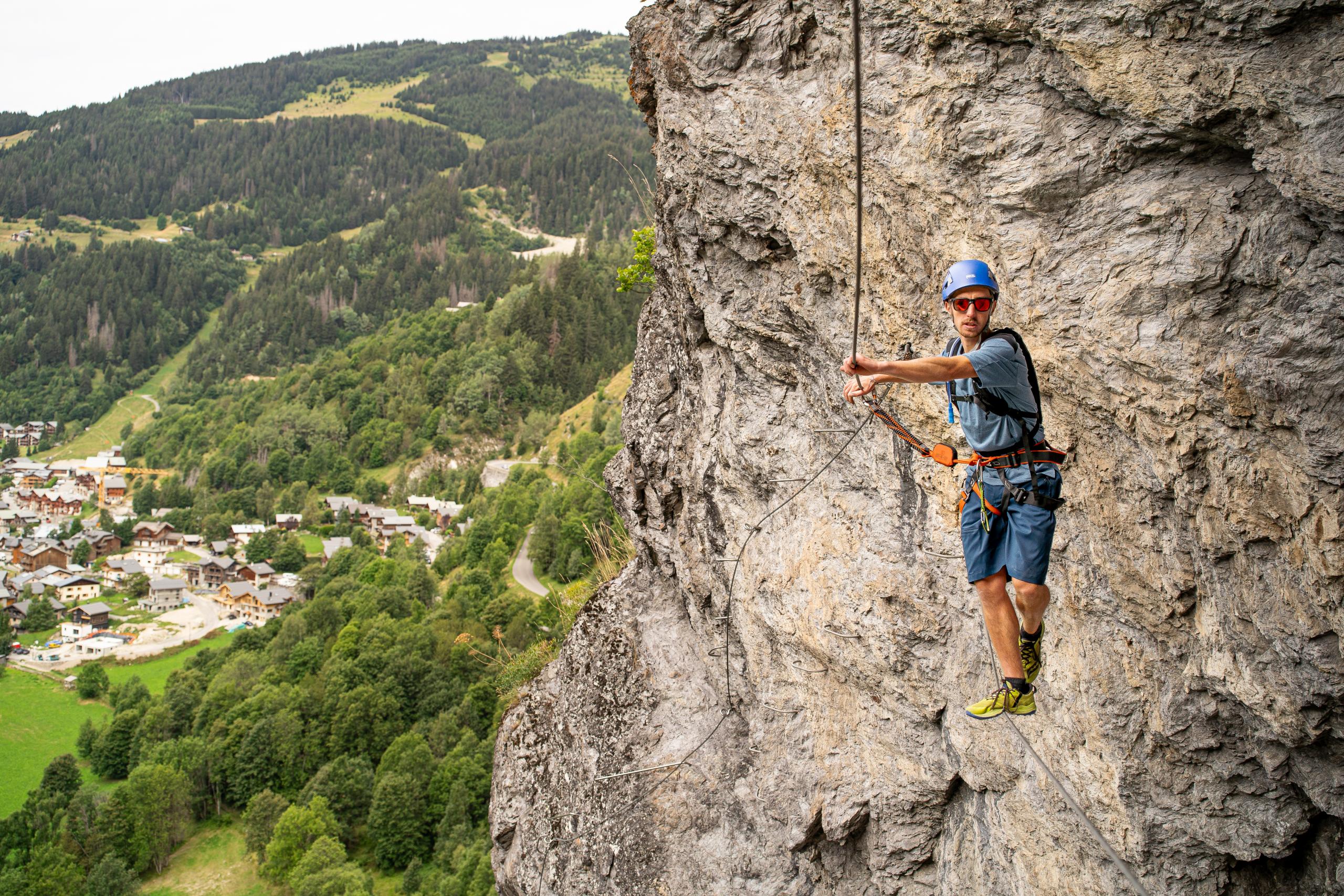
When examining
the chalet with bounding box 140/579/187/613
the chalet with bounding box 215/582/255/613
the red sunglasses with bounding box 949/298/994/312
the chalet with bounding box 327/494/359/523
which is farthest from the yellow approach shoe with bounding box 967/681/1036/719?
the chalet with bounding box 327/494/359/523

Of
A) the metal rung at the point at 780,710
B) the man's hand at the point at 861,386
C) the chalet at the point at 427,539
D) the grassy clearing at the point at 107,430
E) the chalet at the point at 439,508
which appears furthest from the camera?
the grassy clearing at the point at 107,430

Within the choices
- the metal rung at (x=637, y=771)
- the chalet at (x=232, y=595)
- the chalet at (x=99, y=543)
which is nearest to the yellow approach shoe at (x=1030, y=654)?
the metal rung at (x=637, y=771)

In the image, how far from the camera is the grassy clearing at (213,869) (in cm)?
3881

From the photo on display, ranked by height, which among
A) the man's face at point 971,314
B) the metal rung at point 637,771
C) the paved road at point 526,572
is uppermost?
the man's face at point 971,314

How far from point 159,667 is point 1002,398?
7235 centimetres

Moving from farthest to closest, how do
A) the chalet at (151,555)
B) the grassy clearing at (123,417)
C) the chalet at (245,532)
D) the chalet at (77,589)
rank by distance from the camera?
the grassy clearing at (123,417) < the chalet at (245,532) < the chalet at (151,555) < the chalet at (77,589)

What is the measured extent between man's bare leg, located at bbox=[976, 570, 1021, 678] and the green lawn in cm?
Result: 6445

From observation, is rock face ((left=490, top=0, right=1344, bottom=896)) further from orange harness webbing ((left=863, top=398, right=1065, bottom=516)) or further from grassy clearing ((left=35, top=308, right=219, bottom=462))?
grassy clearing ((left=35, top=308, right=219, bottom=462))

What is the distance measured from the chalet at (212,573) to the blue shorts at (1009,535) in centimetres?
8507

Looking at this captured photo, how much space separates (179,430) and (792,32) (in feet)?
418

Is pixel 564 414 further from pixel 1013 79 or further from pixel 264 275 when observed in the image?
pixel 264 275

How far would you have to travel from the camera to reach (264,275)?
152375mm

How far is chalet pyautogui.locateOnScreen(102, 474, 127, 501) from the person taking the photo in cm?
10294

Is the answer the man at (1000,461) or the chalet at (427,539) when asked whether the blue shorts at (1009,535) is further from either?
the chalet at (427,539)
